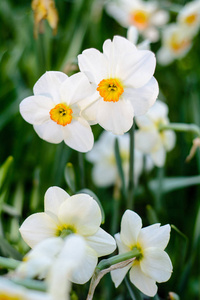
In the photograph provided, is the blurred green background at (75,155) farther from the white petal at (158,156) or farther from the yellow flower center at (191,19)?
the yellow flower center at (191,19)

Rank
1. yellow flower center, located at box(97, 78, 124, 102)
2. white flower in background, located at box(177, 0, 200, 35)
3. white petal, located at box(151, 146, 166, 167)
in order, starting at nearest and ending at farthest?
yellow flower center, located at box(97, 78, 124, 102) → white petal, located at box(151, 146, 166, 167) → white flower in background, located at box(177, 0, 200, 35)

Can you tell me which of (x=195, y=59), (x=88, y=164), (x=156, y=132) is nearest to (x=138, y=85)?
(x=156, y=132)

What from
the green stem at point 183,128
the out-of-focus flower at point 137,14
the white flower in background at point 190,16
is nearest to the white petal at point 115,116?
the green stem at point 183,128

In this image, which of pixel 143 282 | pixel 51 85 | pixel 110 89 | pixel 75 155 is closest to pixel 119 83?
pixel 110 89

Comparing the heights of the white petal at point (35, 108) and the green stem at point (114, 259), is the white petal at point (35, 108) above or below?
above

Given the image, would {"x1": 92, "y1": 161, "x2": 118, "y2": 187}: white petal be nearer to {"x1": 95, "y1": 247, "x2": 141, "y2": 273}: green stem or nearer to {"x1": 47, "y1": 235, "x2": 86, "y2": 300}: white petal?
{"x1": 95, "y1": 247, "x2": 141, "y2": 273}: green stem

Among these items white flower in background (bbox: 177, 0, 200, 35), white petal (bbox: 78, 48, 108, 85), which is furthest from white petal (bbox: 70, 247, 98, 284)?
white flower in background (bbox: 177, 0, 200, 35)
